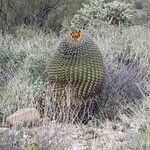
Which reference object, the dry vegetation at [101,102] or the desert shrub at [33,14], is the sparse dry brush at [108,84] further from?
the desert shrub at [33,14]

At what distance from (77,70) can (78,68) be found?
30 millimetres

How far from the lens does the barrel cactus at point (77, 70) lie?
23.4 ft

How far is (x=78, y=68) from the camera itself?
23.4 ft

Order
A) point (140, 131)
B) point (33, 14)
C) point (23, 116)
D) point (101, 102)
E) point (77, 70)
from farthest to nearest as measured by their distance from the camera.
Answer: point (33, 14) < point (101, 102) < point (77, 70) < point (23, 116) < point (140, 131)

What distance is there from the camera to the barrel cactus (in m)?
7.14

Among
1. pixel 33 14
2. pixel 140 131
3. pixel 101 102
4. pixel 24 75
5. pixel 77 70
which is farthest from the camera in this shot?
pixel 33 14

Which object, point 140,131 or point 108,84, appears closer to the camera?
point 140,131

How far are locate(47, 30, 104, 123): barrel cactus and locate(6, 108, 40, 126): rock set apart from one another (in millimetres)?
485

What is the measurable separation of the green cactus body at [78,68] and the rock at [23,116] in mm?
597

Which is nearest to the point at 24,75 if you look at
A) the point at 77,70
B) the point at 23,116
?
the point at 77,70

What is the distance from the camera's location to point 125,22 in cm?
1256

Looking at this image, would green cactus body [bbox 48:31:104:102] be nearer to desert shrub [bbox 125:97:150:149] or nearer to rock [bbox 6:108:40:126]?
rock [bbox 6:108:40:126]

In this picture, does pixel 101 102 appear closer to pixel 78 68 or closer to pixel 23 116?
pixel 78 68

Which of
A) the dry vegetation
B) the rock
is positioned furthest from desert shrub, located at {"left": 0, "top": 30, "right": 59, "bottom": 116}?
the rock
